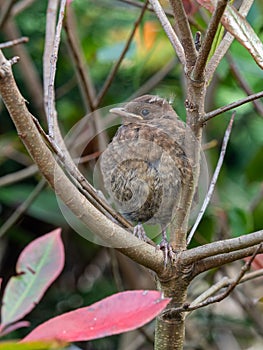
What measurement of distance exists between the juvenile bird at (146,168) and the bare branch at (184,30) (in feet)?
1.09

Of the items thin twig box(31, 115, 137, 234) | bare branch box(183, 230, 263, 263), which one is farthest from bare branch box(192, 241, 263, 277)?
thin twig box(31, 115, 137, 234)

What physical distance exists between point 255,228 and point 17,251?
85 cm

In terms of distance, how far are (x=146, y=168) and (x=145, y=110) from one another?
0.75ft

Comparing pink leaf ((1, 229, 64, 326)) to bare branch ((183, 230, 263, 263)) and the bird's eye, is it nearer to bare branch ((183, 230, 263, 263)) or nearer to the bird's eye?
bare branch ((183, 230, 263, 263))

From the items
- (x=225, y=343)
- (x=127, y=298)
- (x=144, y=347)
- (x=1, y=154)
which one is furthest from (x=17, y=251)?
(x=127, y=298)

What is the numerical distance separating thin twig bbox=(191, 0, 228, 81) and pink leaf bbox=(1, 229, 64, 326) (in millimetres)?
311

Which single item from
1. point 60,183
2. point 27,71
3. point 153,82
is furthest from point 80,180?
point 27,71

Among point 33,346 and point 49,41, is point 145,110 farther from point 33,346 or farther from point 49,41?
point 33,346

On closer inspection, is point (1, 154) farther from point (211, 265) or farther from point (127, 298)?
point (127, 298)

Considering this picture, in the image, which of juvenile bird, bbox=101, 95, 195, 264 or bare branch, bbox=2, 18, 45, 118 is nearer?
juvenile bird, bbox=101, 95, 195, 264

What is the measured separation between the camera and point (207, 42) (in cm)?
79

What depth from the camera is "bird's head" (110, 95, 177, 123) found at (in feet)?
4.75

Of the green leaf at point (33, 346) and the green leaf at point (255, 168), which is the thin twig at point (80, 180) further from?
the green leaf at point (255, 168)

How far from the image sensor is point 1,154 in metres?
2.03
